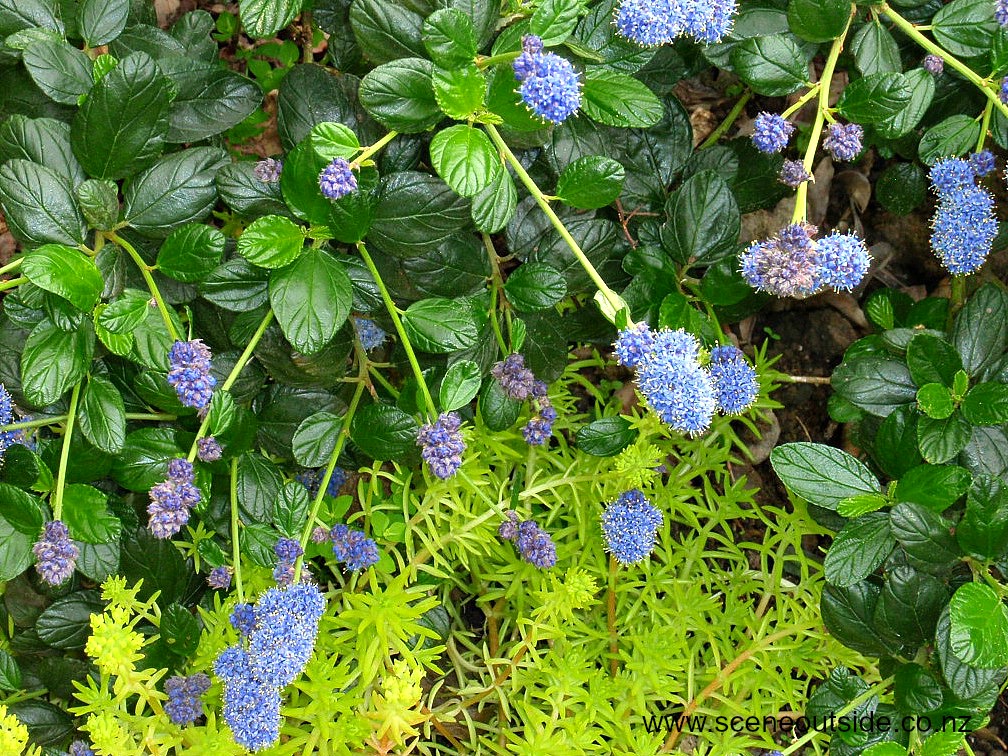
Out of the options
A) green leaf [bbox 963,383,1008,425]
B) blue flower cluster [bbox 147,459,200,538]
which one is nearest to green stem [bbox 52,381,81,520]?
blue flower cluster [bbox 147,459,200,538]

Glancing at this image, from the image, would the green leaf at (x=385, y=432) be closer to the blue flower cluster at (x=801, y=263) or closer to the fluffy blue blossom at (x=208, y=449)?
the fluffy blue blossom at (x=208, y=449)

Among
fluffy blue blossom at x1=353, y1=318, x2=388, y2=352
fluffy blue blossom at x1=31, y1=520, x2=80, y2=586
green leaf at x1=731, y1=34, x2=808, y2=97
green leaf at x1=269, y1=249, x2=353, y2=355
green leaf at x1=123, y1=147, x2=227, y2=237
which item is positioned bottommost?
fluffy blue blossom at x1=31, y1=520, x2=80, y2=586

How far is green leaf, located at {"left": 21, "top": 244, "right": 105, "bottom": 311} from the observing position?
1404 mm

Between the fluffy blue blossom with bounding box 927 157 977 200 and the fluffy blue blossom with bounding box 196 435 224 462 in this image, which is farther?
the fluffy blue blossom with bounding box 927 157 977 200

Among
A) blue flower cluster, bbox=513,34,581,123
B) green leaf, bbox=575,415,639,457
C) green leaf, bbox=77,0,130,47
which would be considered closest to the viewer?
blue flower cluster, bbox=513,34,581,123

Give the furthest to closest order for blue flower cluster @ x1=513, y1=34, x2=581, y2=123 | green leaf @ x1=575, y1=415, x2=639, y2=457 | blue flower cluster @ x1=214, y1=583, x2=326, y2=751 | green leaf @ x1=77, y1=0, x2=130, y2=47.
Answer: green leaf @ x1=575, y1=415, x2=639, y2=457 → green leaf @ x1=77, y1=0, x2=130, y2=47 → blue flower cluster @ x1=214, y1=583, x2=326, y2=751 → blue flower cluster @ x1=513, y1=34, x2=581, y2=123

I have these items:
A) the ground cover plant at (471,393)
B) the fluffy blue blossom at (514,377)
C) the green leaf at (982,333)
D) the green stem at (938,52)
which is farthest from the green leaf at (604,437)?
the green stem at (938,52)

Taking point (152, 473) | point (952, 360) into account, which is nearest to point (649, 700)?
point (952, 360)

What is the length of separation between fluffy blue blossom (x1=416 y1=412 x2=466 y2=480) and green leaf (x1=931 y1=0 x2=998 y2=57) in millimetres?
1214

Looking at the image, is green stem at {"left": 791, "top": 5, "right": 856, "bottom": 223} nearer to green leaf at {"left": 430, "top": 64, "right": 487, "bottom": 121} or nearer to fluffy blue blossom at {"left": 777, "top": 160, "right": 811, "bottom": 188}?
fluffy blue blossom at {"left": 777, "top": 160, "right": 811, "bottom": 188}

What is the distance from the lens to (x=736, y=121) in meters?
2.34

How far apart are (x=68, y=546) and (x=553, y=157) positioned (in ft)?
3.61

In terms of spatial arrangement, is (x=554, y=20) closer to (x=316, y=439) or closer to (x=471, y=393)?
(x=471, y=393)

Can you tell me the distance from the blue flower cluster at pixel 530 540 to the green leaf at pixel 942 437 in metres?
0.73
